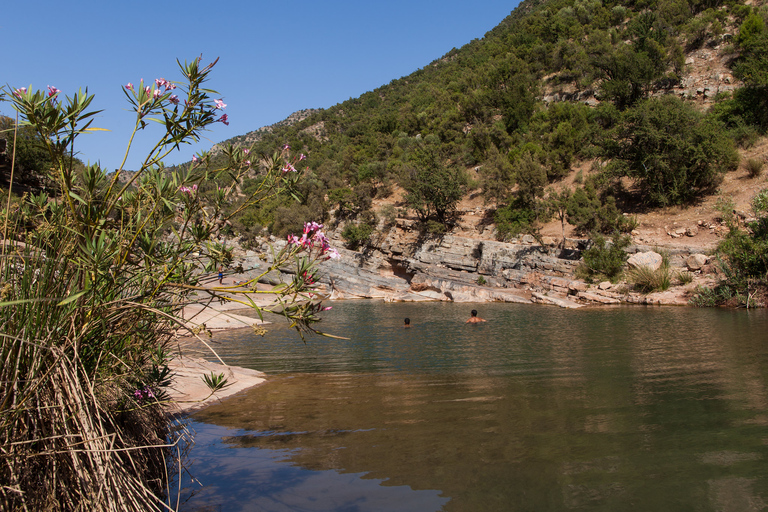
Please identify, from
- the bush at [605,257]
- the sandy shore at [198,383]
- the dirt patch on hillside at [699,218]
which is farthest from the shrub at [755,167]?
the sandy shore at [198,383]

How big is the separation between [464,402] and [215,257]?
14.3ft

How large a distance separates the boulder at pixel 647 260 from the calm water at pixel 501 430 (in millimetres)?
10800

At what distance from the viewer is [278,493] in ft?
13.3

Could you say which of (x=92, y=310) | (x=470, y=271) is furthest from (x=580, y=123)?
(x=92, y=310)

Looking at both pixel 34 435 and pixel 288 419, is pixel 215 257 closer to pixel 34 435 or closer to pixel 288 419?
pixel 34 435

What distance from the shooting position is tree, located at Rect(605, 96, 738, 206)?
23.8 meters

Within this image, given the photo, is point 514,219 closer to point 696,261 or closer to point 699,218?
point 699,218

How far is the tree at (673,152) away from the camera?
2384 cm

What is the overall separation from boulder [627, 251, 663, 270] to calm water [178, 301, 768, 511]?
10.8m

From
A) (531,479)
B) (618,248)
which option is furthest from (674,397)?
(618,248)

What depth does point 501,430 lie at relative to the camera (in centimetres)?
524

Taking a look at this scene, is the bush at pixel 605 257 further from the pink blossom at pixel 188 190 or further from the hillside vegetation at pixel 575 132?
the pink blossom at pixel 188 190

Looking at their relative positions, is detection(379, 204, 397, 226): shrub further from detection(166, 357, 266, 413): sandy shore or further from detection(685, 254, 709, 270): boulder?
detection(166, 357, 266, 413): sandy shore

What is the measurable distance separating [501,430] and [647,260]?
19.1 metres
